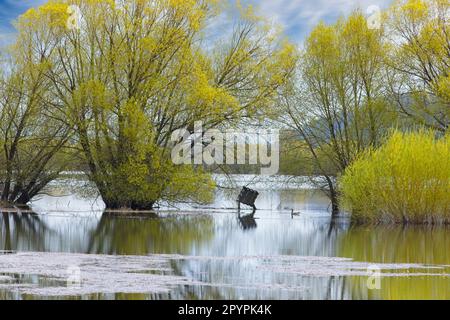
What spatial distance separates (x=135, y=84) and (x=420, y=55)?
538 inches

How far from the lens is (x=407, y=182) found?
2550 cm

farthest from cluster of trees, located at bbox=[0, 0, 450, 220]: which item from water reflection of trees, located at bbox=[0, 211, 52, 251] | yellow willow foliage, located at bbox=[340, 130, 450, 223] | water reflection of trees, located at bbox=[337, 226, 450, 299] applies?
water reflection of trees, located at bbox=[337, 226, 450, 299]

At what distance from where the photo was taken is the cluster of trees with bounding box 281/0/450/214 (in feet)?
118

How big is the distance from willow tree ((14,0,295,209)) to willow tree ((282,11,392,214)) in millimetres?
4172

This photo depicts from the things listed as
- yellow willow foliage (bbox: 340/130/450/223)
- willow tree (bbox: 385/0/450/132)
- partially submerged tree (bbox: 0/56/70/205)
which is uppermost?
willow tree (bbox: 385/0/450/132)

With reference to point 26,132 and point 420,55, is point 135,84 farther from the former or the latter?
point 420,55

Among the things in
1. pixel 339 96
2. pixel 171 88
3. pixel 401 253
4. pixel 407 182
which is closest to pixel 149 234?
pixel 401 253

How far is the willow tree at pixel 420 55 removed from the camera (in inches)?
1454

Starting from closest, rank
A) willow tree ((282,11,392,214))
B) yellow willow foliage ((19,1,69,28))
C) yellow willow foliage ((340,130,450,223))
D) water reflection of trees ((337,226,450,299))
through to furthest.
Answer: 1. water reflection of trees ((337,226,450,299))
2. yellow willow foliage ((340,130,450,223))
3. yellow willow foliage ((19,1,69,28))
4. willow tree ((282,11,392,214))

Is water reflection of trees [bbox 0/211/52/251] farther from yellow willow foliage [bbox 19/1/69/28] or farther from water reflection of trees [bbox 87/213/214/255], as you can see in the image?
yellow willow foliage [bbox 19/1/69/28]

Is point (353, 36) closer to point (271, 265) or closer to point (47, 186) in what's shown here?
point (47, 186)

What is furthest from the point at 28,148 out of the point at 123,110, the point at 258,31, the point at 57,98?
the point at 258,31
